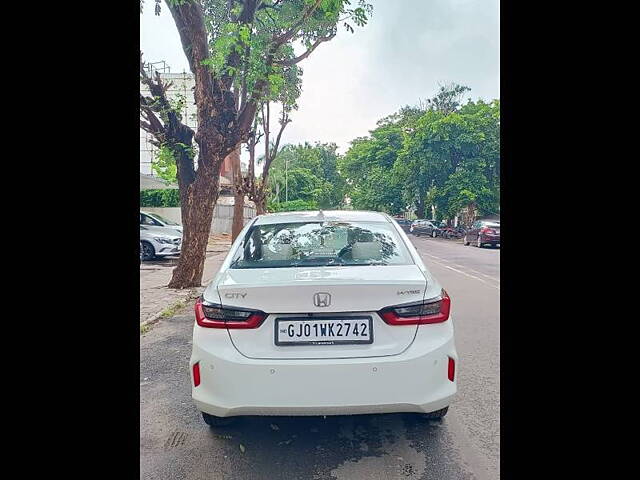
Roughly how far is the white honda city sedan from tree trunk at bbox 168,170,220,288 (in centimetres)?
640

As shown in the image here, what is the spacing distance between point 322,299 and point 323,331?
0.56 ft

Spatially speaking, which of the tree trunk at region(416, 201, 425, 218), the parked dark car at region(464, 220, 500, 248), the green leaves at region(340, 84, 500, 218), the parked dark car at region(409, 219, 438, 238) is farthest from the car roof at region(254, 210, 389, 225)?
the tree trunk at region(416, 201, 425, 218)

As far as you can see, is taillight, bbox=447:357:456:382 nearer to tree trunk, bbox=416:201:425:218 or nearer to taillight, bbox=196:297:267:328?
taillight, bbox=196:297:267:328

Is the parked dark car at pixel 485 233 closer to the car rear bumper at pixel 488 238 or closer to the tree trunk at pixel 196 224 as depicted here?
the car rear bumper at pixel 488 238

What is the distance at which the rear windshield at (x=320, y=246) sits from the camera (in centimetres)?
295

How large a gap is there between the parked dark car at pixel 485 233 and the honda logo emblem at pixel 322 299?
1852cm

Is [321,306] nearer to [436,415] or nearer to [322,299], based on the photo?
[322,299]

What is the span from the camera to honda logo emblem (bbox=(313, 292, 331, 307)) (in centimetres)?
245

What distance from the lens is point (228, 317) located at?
8.23ft
